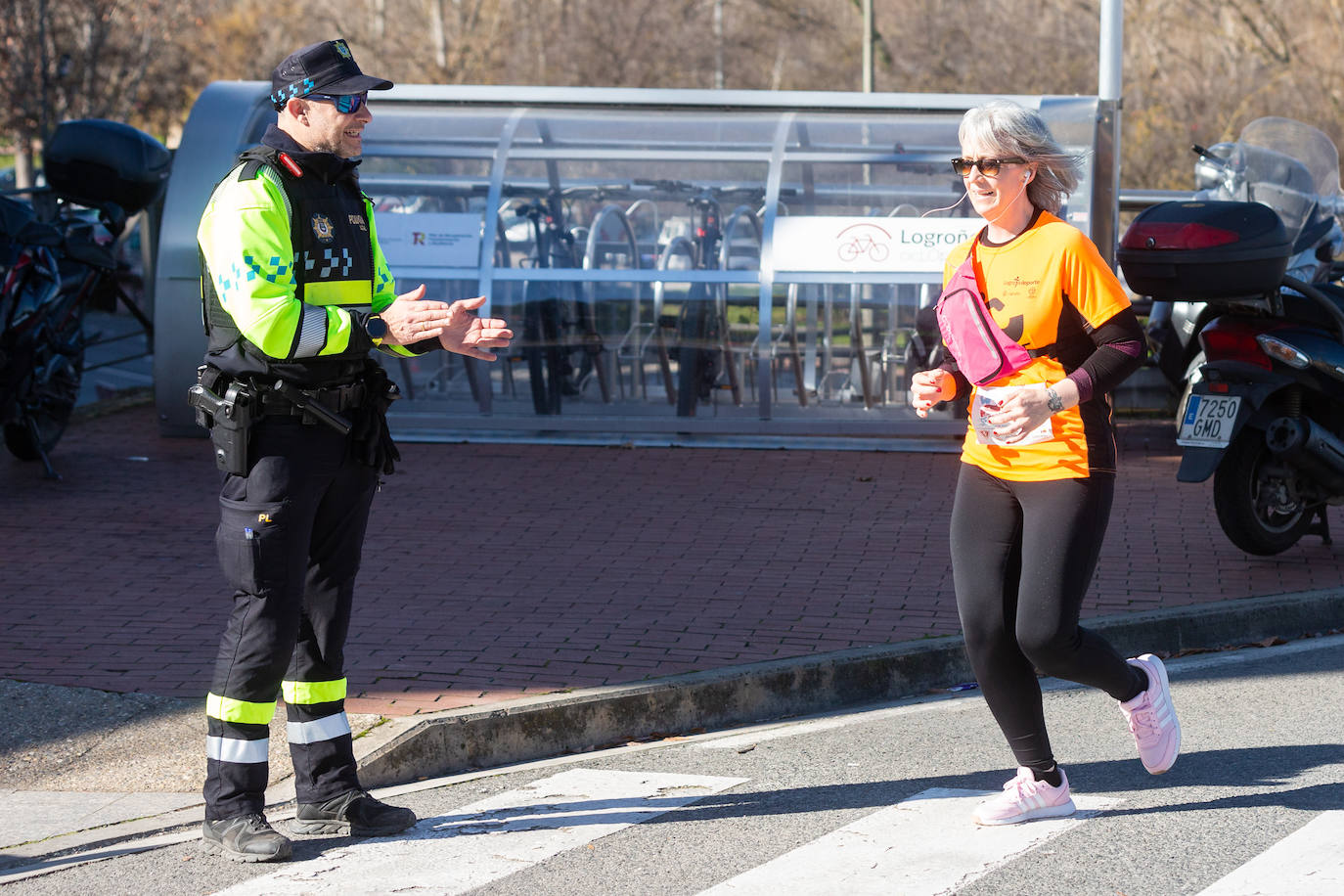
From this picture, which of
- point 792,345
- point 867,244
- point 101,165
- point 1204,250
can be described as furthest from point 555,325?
point 1204,250

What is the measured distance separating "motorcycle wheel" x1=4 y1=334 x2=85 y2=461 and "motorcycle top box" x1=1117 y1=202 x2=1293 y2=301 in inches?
243

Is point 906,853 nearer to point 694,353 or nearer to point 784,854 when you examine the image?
point 784,854

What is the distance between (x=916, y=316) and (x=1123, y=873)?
7059mm

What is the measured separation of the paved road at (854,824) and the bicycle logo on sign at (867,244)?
17.8 feet

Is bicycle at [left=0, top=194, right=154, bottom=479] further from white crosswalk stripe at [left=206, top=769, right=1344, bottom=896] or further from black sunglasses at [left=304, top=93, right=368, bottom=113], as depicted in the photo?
black sunglasses at [left=304, top=93, right=368, bottom=113]

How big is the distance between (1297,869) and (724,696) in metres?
2.08

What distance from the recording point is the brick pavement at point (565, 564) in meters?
5.95

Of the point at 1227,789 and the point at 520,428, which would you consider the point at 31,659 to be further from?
the point at 520,428

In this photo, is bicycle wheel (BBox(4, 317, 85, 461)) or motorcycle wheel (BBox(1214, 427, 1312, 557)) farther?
bicycle wheel (BBox(4, 317, 85, 461))

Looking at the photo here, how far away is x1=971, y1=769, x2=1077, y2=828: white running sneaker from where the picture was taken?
4.31 metres

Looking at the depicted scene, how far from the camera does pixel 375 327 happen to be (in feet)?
13.3

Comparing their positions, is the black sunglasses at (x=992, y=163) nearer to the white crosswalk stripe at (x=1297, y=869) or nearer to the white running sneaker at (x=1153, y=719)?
the white running sneaker at (x=1153, y=719)

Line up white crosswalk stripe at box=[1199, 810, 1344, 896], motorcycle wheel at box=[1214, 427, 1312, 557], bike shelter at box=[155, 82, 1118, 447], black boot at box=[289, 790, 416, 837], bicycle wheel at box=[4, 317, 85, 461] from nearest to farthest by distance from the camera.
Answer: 1. white crosswalk stripe at box=[1199, 810, 1344, 896]
2. black boot at box=[289, 790, 416, 837]
3. motorcycle wheel at box=[1214, 427, 1312, 557]
4. bicycle wheel at box=[4, 317, 85, 461]
5. bike shelter at box=[155, 82, 1118, 447]

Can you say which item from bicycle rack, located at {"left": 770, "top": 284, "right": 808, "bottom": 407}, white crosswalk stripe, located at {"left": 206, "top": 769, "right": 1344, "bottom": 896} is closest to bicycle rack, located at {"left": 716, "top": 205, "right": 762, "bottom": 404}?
bicycle rack, located at {"left": 770, "top": 284, "right": 808, "bottom": 407}
